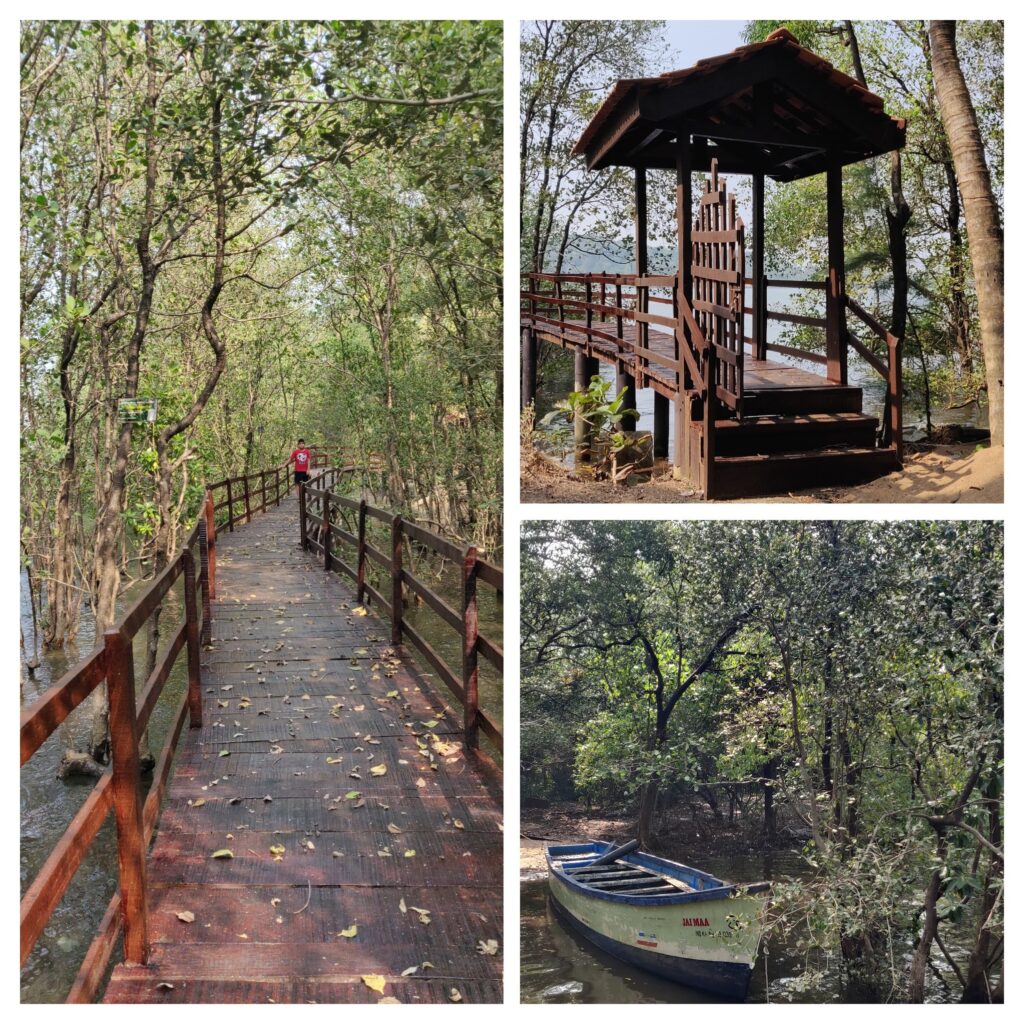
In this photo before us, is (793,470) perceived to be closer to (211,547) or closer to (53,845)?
(53,845)

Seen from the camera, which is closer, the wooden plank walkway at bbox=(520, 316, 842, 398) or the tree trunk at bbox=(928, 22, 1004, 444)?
the tree trunk at bbox=(928, 22, 1004, 444)

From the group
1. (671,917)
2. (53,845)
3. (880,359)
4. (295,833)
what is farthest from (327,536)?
(880,359)

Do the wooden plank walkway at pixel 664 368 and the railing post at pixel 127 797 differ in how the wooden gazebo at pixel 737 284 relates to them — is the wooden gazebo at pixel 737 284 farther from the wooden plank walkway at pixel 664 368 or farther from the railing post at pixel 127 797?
the railing post at pixel 127 797

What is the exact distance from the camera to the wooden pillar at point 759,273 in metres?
3.96

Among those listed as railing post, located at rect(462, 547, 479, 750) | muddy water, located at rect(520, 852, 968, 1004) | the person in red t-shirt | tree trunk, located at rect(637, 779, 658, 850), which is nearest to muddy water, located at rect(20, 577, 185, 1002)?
railing post, located at rect(462, 547, 479, 750)

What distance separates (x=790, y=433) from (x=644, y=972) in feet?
6.83

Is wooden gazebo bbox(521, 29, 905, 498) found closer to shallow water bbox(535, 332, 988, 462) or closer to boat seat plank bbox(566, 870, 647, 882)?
shallow water bbox(535, 332, 988, 462)

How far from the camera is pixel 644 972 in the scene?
3412 millimetres

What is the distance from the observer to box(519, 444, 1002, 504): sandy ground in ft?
9.62

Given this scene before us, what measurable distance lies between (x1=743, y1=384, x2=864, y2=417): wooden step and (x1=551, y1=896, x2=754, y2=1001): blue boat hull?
2.02m

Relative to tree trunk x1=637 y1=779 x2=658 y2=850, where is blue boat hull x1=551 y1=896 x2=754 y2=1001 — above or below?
below

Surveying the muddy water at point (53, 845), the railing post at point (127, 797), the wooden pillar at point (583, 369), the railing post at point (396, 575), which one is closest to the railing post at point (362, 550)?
the railing post at point (396, 575)

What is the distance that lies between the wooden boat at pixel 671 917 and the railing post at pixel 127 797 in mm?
1472

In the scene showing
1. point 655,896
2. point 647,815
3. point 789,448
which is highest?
point 789,448
